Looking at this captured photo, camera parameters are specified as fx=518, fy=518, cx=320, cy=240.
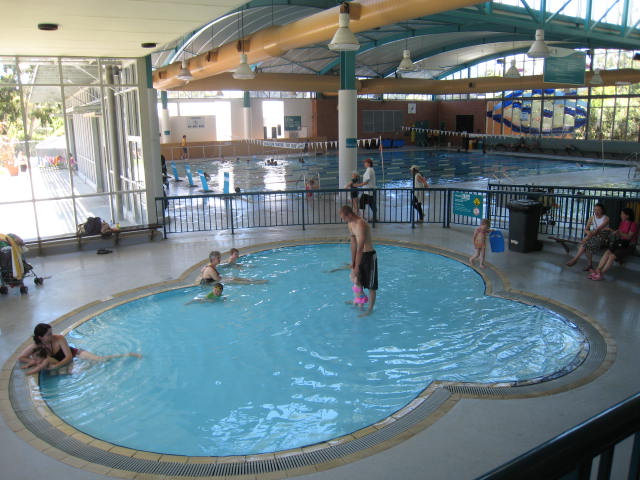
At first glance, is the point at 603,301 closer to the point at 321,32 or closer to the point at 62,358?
the point at 62,358

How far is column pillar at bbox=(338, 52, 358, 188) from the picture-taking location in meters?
18.2

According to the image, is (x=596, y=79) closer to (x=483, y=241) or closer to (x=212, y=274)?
(x=483, y=241)

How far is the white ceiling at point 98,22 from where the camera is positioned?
705 cm

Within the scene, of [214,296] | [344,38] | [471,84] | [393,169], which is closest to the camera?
[344,38]

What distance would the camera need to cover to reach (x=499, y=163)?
3453 cm

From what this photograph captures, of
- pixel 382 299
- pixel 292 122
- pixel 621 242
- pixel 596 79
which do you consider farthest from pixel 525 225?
pixel 292 122

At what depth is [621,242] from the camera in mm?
9430

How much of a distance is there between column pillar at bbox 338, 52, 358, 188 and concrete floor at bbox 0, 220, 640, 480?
4.74 meters

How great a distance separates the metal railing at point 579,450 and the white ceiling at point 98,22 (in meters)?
6.88

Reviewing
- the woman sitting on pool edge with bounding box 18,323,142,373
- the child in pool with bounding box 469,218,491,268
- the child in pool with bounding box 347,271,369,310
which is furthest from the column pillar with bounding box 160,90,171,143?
the woman sitting on pool edge with bounding box 18,323,142,373

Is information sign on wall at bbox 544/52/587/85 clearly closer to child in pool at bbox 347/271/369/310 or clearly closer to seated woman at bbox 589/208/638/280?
seated woman at bbox 589/208/638/280

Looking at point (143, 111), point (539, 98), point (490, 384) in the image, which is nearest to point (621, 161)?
point (539, 98)

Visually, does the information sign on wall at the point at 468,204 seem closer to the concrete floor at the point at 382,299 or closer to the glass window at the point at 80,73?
the concrete floor at the point at 382,299

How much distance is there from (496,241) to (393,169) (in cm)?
2096
